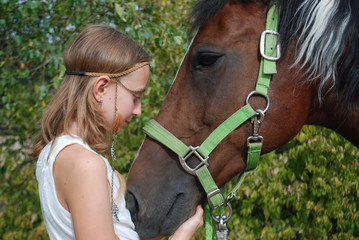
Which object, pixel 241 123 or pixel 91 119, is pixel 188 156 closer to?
pixel 241 123

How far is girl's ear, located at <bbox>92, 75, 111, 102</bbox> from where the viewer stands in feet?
4.51

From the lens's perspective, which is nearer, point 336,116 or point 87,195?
point 87,195

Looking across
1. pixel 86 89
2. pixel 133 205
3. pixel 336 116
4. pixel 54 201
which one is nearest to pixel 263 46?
pixel 336 116

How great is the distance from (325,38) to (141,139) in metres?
2.06

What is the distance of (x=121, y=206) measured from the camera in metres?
1.40

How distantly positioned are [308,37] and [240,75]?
31 cm

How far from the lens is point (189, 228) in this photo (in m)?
1.43

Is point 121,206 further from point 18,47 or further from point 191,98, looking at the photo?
point 18,47

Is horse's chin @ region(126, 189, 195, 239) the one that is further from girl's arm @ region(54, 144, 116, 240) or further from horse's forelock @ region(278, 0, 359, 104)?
horse's forelock @ region(278, 0, 359, 104)

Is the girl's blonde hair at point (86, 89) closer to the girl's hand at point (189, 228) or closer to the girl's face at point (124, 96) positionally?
the girl's face at point (124, 96)

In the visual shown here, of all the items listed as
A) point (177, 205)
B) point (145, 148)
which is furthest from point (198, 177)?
point (145, 148)

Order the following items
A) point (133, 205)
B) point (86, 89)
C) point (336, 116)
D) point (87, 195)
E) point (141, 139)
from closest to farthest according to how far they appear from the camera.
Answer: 1. point (87, 195)
2. point (86, 89)
3. point (133, 205)
4. point (336, 116)
5. point (141, 139)

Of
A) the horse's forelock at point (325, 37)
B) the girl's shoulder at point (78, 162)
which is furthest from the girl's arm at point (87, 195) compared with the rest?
the horse's forelock at point (325, 37)

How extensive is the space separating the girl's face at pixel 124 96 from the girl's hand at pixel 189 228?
469 millimetres
